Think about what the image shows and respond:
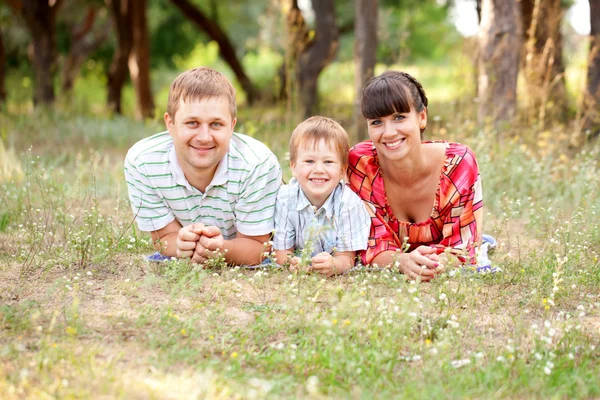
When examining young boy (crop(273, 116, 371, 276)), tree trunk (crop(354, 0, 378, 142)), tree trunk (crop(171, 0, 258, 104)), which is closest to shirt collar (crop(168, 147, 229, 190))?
young boy (crop(273, 116, 371, 276))

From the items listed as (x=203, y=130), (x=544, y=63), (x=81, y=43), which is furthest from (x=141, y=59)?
(x=203, y=130)

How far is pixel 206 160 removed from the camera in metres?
4.09

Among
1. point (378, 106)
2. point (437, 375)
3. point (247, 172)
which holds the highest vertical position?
point (378, 106)

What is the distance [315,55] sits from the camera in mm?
10789

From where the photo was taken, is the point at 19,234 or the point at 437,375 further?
the point at 19,234

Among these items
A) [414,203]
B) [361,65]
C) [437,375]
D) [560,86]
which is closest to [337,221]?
[414,203]

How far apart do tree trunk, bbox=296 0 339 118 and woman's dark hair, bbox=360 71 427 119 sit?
20.9 feet

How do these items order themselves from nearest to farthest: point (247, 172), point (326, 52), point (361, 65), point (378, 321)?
point (378, 321) → point (247, 172) → point (361, 65) → point (326, 52)

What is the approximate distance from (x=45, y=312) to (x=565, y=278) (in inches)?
110

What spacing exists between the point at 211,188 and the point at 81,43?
16713 mm

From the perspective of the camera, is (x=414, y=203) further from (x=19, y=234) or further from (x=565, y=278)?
(x=19, y=234)

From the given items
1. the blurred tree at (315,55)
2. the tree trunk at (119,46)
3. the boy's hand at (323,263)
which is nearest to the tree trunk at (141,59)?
the tree trunk at (119,46)

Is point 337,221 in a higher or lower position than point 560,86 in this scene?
lower

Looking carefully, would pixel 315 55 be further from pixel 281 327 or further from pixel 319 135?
pixel 281 327
